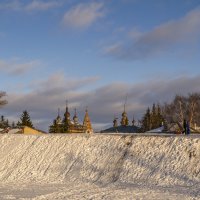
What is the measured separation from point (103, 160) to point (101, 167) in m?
1.03

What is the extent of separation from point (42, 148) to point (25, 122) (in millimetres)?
69117

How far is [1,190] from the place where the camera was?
30.7 metres

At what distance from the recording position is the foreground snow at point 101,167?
27739mm

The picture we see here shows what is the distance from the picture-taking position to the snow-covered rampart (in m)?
31.6

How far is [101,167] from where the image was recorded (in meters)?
35.4

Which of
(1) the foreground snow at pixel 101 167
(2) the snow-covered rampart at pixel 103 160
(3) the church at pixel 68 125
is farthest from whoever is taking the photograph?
(3) the church at pixel 68 125

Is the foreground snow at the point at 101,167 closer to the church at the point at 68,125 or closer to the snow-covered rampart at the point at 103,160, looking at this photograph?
the snow-covered rampart at the point at 103,160

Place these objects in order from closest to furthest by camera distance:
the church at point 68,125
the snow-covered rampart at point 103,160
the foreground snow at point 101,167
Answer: the foreground snow at point 101,167 < the snow-covered rampart at point 103,160 < the church at point 68,125

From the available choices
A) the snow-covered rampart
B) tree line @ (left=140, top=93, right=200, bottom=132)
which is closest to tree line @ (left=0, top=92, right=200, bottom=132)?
tree line @ (left=140, top=93, right=200, bottom=132)

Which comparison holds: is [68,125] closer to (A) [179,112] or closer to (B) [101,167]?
(A) [179,112]

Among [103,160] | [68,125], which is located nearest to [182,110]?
[68,125]

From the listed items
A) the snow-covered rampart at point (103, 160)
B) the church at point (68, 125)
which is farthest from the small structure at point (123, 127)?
the snow-covered rampart at point (103, 160)

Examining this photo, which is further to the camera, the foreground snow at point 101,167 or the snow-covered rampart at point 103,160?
the snow-covered rampart at point 103,160

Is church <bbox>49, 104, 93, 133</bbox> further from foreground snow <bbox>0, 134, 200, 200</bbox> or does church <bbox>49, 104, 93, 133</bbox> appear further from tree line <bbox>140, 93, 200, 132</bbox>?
foreground snow <bbox>0, 134, 200, 200</bbox>
